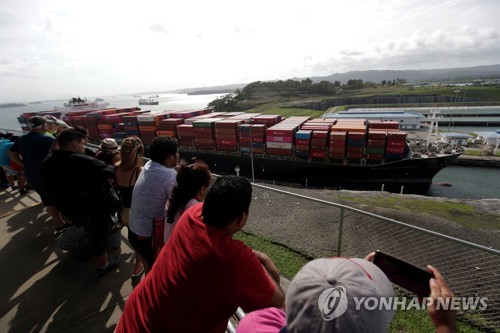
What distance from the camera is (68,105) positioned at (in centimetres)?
4597

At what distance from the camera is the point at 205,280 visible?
4.28 ft

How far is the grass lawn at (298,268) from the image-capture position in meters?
3.26

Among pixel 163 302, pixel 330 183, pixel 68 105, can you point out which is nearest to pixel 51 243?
pixel 163 302

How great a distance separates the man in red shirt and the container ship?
1933 cm

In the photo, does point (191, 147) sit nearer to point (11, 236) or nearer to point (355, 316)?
point (11, 236)

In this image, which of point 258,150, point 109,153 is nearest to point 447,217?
point 258,150

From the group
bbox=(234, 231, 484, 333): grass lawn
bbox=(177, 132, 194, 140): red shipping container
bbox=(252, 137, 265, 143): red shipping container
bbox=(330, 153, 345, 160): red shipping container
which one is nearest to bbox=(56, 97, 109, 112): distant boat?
bbox=(177, 132, 194, 140): red shipping container

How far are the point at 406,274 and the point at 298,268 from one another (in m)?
3.31

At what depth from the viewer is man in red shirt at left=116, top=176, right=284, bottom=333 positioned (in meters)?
1.31

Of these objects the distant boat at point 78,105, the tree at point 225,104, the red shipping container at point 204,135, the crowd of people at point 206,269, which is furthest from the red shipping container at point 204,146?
the tree at point 225,104

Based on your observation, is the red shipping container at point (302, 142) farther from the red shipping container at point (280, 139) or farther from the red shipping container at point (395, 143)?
the red shipping container at point (395, 143)

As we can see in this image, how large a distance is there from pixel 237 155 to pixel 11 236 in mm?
23113

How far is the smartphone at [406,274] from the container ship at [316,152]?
763 inches

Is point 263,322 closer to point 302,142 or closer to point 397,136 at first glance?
point 302,142
